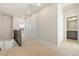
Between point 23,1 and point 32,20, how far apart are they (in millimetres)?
737

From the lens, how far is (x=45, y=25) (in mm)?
2852

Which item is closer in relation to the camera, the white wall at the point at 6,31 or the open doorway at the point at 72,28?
the white wall at the point at 6,31

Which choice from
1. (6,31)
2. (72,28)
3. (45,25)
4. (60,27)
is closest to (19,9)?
(6,31)

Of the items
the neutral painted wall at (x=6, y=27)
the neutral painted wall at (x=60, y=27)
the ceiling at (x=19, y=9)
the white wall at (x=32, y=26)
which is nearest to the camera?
the ceiling at (x=19, y=9)

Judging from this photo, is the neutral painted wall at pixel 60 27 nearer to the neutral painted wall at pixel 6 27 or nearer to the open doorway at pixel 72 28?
the open doorway at pixel 72 28

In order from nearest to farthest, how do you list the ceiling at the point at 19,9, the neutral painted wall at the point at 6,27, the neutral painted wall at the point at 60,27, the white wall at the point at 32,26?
1. the ceiling at the point at 19,9
2. the neutral painted wall at the point at 6,27
3. the white wall at the point at 32,26
4. the neutral painted wall at the point at 60,27

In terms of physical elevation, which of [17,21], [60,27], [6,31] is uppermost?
[17,21]

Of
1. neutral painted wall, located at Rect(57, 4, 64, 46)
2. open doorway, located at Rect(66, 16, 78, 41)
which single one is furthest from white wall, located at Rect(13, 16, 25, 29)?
open doorway, located at Rect(66, 16, 78, 41)

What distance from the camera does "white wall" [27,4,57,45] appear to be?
281 centimetres

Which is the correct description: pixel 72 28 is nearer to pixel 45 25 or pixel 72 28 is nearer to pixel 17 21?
pixel 45 25

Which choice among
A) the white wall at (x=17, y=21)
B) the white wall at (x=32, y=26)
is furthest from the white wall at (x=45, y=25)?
the white wall at (x=17, y=21)

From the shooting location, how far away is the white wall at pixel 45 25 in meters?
2.81

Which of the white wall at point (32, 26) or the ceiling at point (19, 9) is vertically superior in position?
the ceiling at point (19, 9)

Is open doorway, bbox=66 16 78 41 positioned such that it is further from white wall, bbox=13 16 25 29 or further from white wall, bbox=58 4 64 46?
white wall, bbox=13 16 25 29
